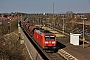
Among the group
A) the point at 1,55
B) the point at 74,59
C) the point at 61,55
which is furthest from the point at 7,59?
the point at 74,59

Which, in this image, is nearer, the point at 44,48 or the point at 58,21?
the point at 44,48

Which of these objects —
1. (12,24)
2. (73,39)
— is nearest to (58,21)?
(12,24)

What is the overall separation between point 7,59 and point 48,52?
5641 mm

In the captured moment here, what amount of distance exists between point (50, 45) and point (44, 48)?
2.96 ft

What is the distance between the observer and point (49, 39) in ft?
95.9

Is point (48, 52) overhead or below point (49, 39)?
below

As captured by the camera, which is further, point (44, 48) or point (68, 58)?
point (44, 48)

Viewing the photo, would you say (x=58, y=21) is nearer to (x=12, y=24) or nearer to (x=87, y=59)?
(x=12, y=24)

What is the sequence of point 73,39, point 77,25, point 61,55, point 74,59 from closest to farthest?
point 74,59, point 61,55, point 73,39, point 77,25

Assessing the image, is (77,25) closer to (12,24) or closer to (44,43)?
(12,24)

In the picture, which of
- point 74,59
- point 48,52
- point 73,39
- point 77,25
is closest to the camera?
point 74,59

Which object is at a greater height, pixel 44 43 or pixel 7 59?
pixel 44 43

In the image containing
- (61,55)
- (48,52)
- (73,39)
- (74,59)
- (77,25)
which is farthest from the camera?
(77,25)

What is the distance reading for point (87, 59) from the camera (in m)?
24.3
